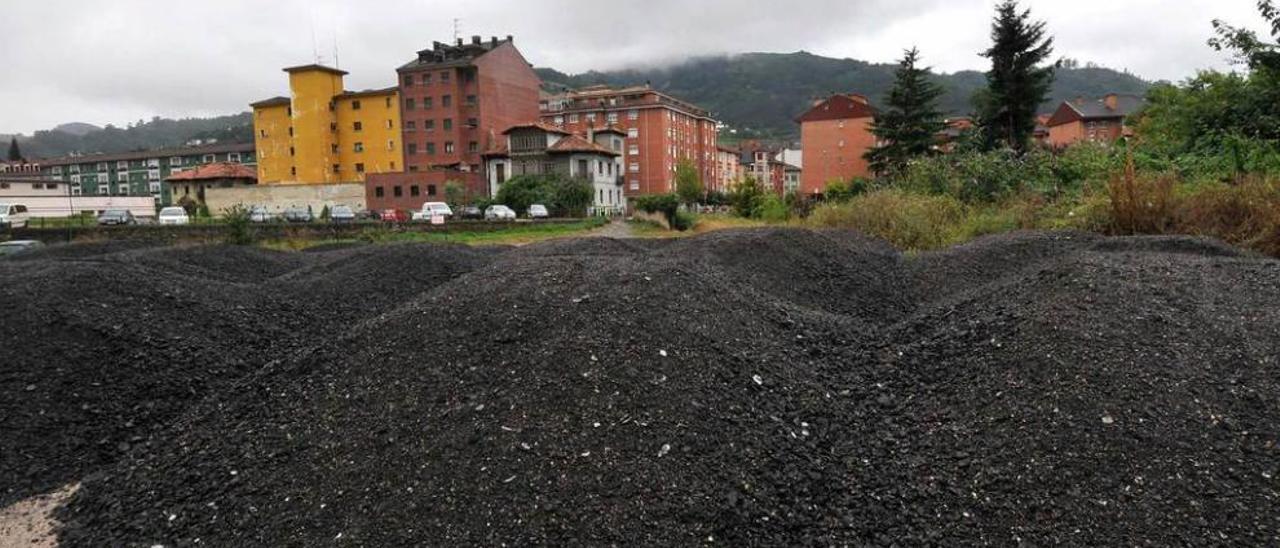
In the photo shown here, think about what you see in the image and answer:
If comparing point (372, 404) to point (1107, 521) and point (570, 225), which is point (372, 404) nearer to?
point (1107, 521)

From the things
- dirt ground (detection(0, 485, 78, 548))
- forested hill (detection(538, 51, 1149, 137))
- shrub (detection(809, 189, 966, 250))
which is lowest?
dirt ground (detection(0, 485, 78, 548))

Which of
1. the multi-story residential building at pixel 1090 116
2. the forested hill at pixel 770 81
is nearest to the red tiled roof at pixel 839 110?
the multi-story residential building at pixel 1090 116

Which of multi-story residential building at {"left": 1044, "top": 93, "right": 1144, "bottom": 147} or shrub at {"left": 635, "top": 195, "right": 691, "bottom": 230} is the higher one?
multi-story residential building at {"left": 1044, "top": 93, "right": 1144, "bottom": 147}

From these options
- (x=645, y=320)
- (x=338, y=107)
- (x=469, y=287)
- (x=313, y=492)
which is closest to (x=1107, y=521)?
(x=645, y=320)

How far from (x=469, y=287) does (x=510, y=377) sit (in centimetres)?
189

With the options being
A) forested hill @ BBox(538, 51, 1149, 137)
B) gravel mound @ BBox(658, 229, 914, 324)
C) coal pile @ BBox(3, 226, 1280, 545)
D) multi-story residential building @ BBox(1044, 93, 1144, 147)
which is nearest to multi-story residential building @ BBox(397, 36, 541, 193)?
multi-story residential building @ BBox(1044, 93, 1144, 147)

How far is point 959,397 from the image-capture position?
13.3ft

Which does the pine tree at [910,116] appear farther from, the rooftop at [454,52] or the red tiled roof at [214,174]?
the red tiled roof at [214,174]

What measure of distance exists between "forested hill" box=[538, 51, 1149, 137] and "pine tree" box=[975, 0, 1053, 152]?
298 ft

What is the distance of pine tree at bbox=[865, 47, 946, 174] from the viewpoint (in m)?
32.5

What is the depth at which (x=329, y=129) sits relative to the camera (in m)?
59.5

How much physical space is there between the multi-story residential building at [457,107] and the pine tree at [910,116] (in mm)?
30639

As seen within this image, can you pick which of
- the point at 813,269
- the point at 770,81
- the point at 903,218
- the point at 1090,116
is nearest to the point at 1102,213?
the point at 903,218

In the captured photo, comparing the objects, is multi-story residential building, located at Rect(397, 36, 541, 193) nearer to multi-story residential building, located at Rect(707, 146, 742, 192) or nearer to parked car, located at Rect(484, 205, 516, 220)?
parked car, located at Rect(484, 205, 516, 220)
